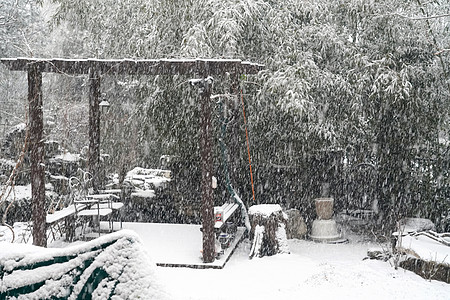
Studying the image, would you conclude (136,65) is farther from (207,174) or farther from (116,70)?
(207,174)

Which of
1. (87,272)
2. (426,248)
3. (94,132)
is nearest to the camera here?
(87,272)

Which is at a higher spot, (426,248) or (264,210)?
(264,210)

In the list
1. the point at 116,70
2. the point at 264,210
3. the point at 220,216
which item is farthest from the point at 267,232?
the point at 116,70

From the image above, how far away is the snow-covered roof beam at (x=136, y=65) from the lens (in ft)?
19.6

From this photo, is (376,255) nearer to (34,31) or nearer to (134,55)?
(134,55)

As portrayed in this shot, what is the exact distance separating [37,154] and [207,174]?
220 centimetres

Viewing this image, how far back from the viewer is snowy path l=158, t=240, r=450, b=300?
194 inches

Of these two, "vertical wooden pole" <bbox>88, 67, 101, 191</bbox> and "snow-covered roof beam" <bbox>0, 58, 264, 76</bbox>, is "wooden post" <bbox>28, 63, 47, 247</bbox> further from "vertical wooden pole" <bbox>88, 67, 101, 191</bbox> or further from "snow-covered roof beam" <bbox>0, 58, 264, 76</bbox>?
"vertical wooden pole" <bbox>88, 67, 101, 191</bbox>

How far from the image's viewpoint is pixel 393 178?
9109 millimetres

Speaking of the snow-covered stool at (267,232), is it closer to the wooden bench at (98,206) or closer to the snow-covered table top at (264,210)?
the snow-covered table top at (264,210)

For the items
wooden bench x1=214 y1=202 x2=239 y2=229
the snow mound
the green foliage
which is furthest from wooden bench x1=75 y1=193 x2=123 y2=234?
the snow mound

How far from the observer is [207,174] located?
244 inches

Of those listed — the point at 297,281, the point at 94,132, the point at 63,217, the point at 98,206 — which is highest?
the point at 94,132

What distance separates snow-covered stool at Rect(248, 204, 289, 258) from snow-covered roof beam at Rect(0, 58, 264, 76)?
2.12 m
